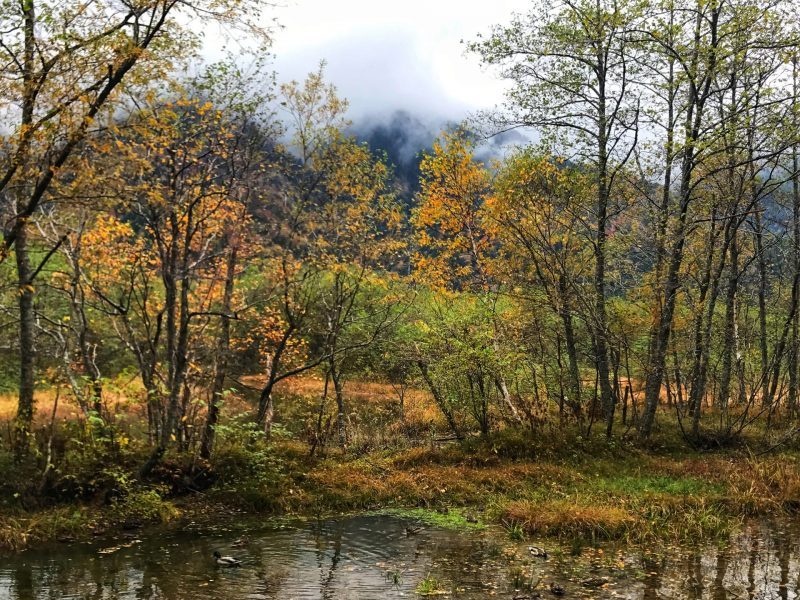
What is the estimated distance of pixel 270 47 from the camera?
1112cm

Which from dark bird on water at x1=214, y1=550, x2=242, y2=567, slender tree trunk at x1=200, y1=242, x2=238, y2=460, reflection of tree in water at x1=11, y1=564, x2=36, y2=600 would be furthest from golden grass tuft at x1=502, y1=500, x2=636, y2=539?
reflection of tree in water at x1=11, y1=564, x2=36, y2=600

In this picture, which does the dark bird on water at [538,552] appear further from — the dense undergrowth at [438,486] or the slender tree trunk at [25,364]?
the slender tree trunk at [25,364]

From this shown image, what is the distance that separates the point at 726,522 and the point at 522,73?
1405cm

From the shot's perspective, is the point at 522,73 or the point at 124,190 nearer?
the point at 124,190

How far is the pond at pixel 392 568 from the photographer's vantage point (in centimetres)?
826

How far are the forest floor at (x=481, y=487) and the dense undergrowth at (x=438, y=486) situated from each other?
3 cm

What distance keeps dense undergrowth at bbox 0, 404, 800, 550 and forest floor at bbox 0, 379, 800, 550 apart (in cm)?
3

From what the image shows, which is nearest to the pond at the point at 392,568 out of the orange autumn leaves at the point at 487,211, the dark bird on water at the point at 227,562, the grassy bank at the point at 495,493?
the dark bird on water at the point at 227,562

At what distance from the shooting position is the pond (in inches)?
325

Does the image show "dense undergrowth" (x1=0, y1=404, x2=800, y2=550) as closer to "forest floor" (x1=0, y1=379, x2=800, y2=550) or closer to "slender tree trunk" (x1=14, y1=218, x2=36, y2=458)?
"forest floor" (x1=0, y1=379, x2=800, y2=550)

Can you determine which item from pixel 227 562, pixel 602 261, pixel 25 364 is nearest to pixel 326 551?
pixel 227 562

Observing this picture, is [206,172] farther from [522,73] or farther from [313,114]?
[522,73]

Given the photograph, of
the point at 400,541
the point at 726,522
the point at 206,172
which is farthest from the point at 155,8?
the point at 726,522

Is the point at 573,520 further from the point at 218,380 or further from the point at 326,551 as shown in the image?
the point at 218,380
